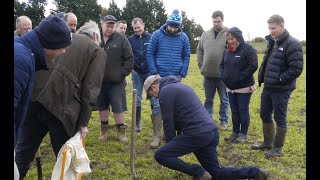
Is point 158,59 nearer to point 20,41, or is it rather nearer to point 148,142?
point 148,142

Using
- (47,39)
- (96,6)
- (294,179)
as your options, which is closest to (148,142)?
(294,179)

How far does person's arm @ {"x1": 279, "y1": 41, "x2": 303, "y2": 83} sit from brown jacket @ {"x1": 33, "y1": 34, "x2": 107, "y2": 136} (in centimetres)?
301

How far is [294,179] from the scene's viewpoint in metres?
5.22

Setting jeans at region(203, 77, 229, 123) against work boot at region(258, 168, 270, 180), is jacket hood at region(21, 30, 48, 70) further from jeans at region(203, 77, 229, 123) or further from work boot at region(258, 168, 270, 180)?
jeans at region(203, 77, 229, 123)

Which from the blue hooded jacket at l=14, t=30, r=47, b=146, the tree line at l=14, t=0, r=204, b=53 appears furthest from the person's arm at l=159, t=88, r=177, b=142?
the tree line at l=14, t=0, r=204, b=53

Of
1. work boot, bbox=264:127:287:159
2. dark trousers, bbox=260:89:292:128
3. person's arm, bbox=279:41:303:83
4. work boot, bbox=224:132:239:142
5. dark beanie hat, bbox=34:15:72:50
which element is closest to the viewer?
dark beanie hat, bbox=34:15:72:50

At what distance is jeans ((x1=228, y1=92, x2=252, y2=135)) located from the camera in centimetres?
668

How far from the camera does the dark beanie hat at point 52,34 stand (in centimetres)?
314

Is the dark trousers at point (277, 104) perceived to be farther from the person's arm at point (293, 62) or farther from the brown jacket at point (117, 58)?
the brown jacket at point (117, 58)

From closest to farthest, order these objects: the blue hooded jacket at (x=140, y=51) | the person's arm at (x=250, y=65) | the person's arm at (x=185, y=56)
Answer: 1. the person's arm at (x=250, y=65)
2. the person's arm at (x=185, y=56)
3. the blue hooded jacket at (x=140, y=51)

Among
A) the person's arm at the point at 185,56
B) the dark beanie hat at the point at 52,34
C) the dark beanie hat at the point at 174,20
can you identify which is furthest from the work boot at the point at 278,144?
the dark beanie hat at the point at 52,34

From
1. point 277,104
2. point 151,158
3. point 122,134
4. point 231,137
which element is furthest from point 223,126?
point 151,158

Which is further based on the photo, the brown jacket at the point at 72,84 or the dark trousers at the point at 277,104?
the dark trousers at the point at 277,104

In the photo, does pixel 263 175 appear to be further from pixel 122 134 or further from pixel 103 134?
pixel 103 134
